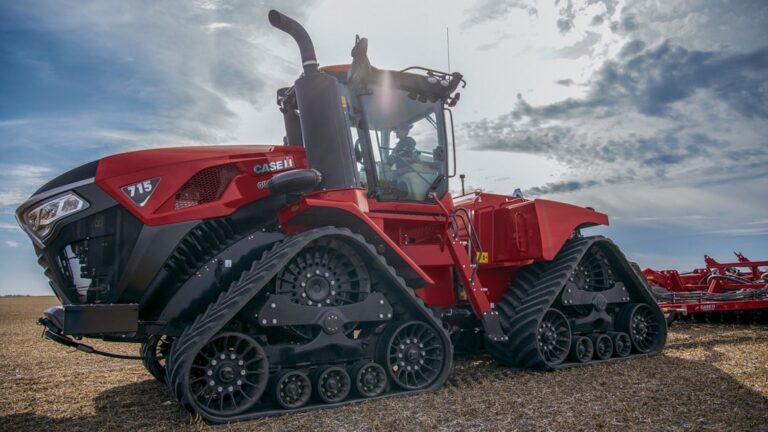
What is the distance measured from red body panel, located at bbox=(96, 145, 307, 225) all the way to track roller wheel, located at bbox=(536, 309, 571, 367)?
4.03m

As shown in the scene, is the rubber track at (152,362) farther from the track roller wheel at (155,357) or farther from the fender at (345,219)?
the fender at (345,219)

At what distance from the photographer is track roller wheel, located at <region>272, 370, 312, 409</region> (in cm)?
527

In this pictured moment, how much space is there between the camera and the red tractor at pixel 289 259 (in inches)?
207

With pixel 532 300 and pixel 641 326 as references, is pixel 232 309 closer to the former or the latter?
pixel 532 300

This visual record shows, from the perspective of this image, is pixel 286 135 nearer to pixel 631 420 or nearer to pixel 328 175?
pixel 328 175

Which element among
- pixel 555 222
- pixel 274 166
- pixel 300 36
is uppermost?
pixel 300 36

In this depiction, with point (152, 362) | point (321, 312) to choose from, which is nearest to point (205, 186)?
point (321, 312)

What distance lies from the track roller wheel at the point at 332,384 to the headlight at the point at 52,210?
271 centimetres

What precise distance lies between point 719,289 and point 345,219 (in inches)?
416

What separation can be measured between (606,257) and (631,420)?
14.0ft

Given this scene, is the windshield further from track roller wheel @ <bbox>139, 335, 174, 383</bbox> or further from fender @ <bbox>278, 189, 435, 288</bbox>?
track roller wheel @ <bbox>139, 335, 174, 383</bbox>

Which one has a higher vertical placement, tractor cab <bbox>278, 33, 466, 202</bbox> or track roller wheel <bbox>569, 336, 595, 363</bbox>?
tractor cab <bbox>278, 33, 466, 202</bbox>

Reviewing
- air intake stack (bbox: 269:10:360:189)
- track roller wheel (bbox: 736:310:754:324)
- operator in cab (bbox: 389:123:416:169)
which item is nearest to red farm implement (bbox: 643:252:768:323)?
track roller wheel (bbox: 736:310:754:324)

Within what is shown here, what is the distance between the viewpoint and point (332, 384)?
5.51 metres
